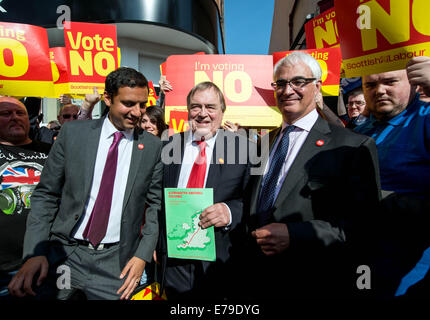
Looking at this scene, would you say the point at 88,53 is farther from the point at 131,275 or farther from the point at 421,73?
the point at 421,73

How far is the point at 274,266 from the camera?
1.42 meters

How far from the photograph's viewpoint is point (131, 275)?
165 cm

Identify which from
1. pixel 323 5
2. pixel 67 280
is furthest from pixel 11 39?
pixel 323 5

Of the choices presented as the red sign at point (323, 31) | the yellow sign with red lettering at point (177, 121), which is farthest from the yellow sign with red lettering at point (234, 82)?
the red sign at point (323, 31)

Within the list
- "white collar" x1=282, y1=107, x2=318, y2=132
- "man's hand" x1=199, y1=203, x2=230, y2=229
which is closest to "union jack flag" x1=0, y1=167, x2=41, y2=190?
"man's hand" x1=199, y1=203, x2=230, y2=229

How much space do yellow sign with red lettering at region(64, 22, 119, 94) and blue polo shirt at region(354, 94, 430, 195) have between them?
341 cm

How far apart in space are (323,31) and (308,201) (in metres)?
3.58

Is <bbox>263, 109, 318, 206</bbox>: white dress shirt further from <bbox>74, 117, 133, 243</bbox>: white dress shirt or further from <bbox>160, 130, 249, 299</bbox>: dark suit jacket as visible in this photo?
<bbox>74, 117, 133, 243</bbox>: white dress shirt

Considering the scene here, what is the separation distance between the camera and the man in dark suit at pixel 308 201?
48.8 inches

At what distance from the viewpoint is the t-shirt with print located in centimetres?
215

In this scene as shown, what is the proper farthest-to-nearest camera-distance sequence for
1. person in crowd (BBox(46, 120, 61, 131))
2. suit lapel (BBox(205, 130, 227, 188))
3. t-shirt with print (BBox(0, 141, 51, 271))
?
person in crowd (BBox(46, 120, 61, 131)) → t-shirt with print (BBox(0, 141, 51, 271)) → suit lapel (BBox(205, 130, 227, 188))

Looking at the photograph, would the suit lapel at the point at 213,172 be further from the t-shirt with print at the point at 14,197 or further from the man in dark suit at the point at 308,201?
the t-shirt with print at the point at 14,197

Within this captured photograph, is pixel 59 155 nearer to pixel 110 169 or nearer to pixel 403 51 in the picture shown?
pixel 110 169

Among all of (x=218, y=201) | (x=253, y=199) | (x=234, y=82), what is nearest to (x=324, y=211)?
(x=253, y=199)
